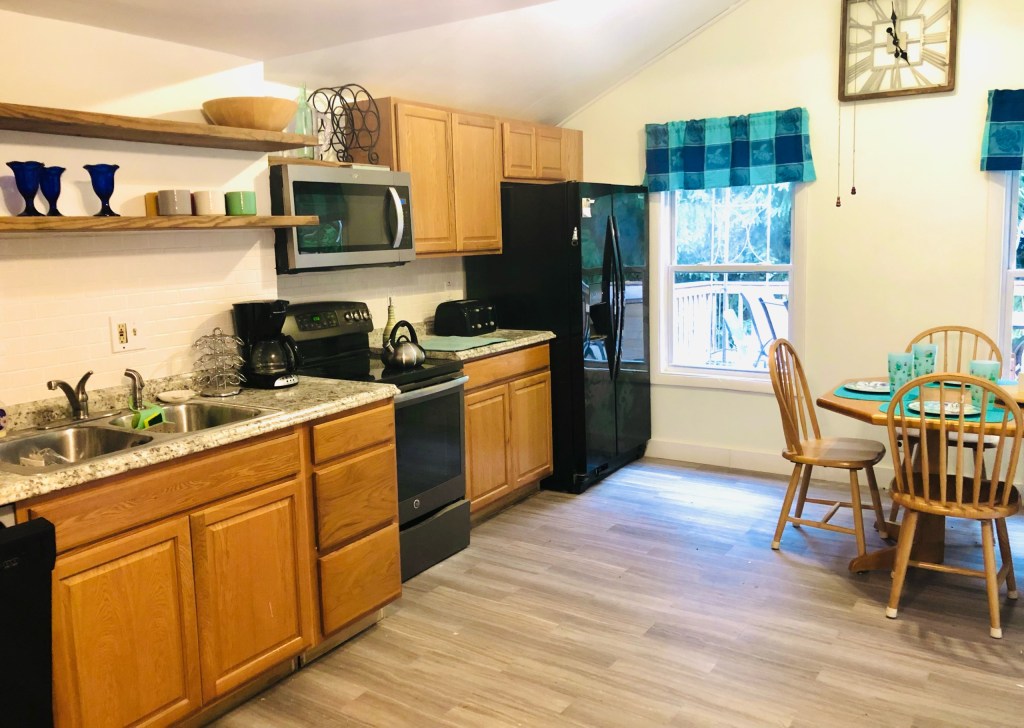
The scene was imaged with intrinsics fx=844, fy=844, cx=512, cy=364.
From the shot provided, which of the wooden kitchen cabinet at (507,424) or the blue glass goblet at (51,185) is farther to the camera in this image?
the wooden kitchen cabinet at (507,424)

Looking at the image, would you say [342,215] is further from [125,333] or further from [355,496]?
[355,496]

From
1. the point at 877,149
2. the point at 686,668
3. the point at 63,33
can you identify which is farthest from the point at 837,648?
the point at 63,33

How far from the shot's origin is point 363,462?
2.88 meters

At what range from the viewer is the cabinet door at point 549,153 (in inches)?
184

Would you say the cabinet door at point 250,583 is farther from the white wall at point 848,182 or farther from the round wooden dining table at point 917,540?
the white wall at point 848,182

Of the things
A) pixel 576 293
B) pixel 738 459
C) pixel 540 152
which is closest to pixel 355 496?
pixel 576 293

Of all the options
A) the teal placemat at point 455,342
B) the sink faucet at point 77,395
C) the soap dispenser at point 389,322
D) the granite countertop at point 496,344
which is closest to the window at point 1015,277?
the granite countertop at point 496,344

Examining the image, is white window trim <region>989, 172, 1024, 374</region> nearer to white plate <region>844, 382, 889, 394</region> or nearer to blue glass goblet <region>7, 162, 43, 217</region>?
white plate <region>844, 382, 889, 394</region>

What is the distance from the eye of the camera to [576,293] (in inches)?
170

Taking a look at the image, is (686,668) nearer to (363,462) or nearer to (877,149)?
(363,462)

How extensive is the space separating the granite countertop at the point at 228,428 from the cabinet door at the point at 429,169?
108 cm

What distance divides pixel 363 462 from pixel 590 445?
1.87 metres

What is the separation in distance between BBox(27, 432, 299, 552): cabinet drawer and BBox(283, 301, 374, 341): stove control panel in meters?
0.84

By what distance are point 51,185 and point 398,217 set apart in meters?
1.47
